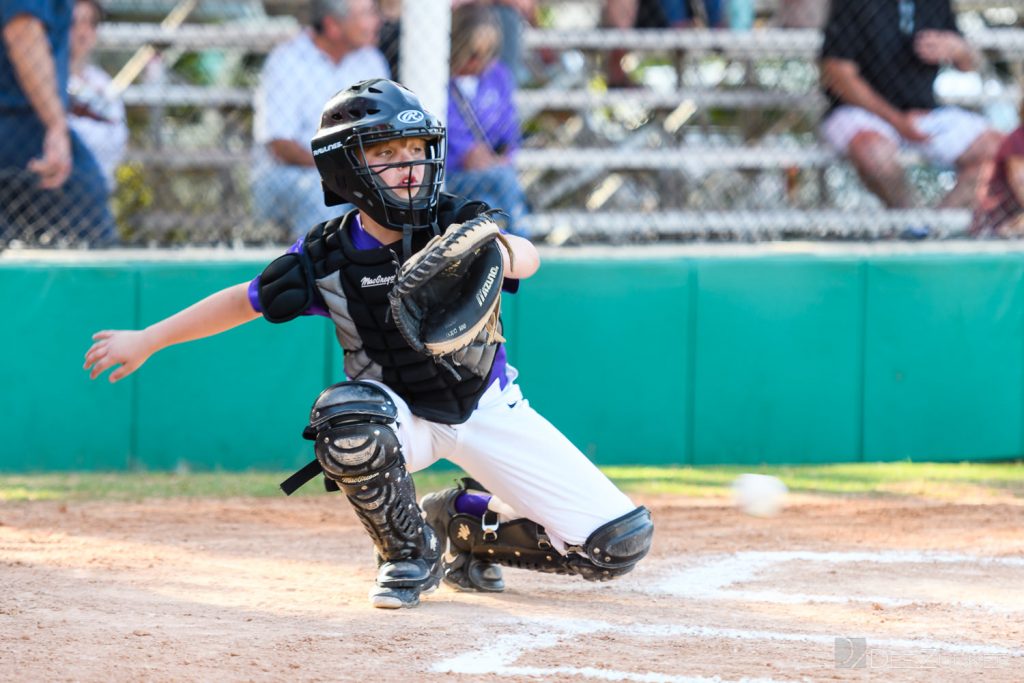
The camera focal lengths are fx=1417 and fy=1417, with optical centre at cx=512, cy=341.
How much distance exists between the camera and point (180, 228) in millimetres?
6875

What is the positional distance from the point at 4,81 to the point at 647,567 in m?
3.91

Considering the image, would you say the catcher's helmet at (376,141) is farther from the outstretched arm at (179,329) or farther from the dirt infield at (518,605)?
the dirt infield at (518,605)

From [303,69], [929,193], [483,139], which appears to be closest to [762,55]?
[929,193]

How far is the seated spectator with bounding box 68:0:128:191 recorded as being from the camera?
712 cm

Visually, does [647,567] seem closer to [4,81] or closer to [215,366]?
[215,366]

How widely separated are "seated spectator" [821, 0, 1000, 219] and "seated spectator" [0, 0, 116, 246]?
13.0 feet

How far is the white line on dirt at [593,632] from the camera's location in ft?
10.6

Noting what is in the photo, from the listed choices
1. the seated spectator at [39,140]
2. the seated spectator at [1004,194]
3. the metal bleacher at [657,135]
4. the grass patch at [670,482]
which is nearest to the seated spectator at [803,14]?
the metal bleacher at [657,135]

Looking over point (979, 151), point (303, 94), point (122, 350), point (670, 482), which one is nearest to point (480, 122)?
point (303, 94)

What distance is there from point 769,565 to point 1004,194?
3.63m

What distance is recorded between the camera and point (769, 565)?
15.4 ft

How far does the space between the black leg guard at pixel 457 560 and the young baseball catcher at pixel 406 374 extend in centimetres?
5

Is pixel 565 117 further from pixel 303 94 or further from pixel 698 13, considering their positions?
pixel 303 94

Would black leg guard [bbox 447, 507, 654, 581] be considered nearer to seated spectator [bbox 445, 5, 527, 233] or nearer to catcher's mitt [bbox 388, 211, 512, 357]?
catcher's mitt [bbox 388, 211, 512, 357]
